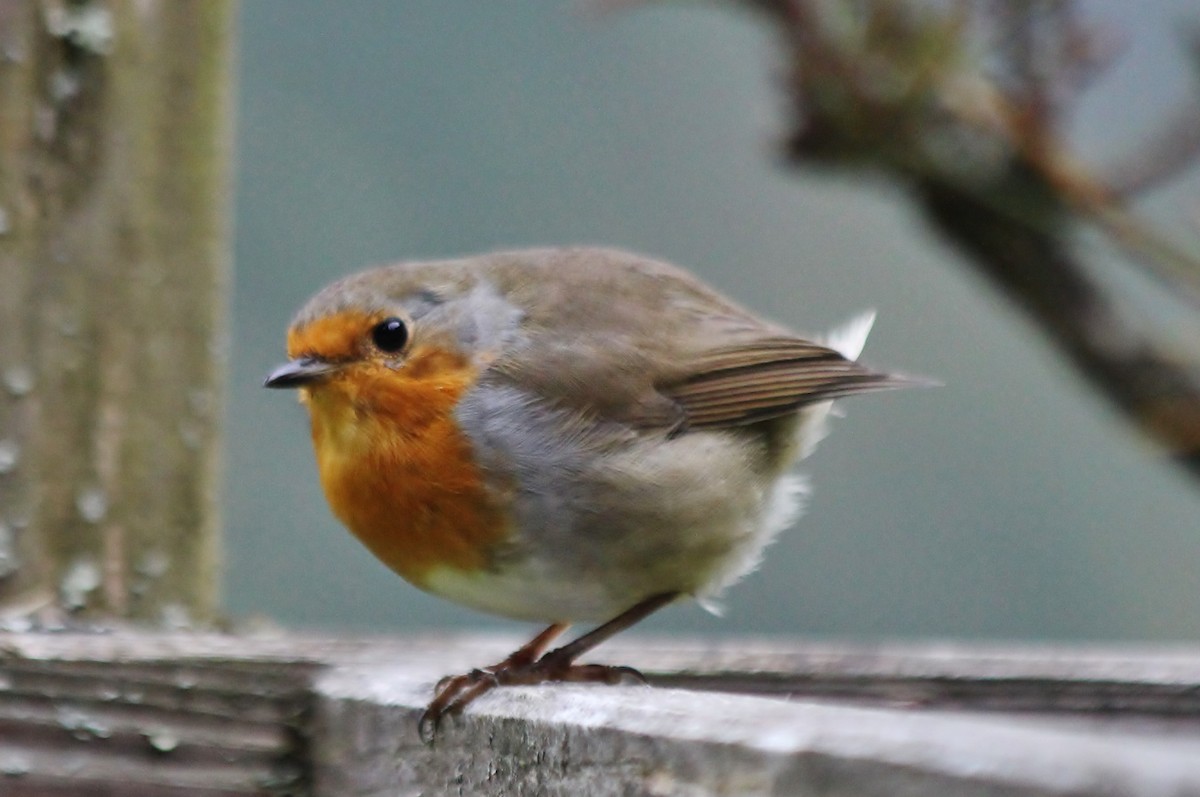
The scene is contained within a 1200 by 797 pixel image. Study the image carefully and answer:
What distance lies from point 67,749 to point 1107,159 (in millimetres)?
2321

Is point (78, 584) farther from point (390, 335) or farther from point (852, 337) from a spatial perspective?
point (852, 337)

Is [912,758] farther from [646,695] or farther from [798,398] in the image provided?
[798,398]

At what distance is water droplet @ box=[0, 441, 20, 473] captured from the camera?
2.35 metres

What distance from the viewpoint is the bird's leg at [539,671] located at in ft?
5.72

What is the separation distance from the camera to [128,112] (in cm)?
251

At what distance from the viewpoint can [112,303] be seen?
2.50 metres

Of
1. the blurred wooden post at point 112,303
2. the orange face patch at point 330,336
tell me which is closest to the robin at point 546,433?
the orange face patch at point 330,336

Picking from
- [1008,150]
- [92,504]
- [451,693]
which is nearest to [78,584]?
[92,504]

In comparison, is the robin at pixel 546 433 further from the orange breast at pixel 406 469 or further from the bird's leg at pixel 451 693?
the bird's leg at pixel 451 693

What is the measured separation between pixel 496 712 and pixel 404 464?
2.58 feet

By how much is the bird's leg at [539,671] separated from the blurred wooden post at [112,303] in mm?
642

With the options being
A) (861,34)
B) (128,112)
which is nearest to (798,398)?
(861,34)

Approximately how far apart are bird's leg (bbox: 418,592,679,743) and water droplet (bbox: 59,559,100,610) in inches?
26.4

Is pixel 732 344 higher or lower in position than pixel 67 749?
higher
